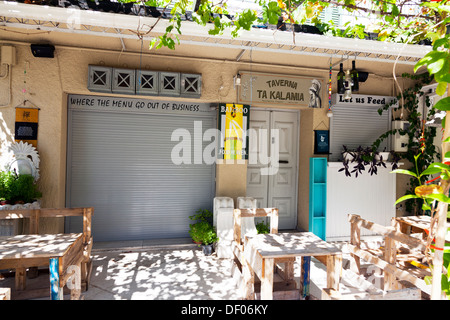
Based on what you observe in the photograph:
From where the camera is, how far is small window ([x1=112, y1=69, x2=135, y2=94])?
16.6ft

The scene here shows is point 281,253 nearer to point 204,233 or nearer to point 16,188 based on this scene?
point 204,233

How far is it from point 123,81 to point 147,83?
418 mm

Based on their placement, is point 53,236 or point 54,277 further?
point 53,236

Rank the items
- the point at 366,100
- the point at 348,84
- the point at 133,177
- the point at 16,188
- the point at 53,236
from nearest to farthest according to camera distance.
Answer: the point at 53,236 → the point at 16,188 → the point at 348,84 → the point at 133,177 → the point at 366,100

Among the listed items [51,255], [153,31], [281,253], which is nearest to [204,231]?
[281,253]

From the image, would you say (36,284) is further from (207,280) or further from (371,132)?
(371,132)

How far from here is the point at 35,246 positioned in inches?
112

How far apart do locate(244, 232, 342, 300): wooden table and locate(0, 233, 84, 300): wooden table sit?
1.90m

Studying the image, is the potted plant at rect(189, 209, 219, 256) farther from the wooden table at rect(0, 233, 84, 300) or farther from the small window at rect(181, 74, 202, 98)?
the small window at rect(181, 74, 202, 98)

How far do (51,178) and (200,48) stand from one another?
3.50m

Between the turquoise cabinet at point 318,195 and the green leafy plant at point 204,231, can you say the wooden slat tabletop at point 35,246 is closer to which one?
the green leafy plant at point 204,231

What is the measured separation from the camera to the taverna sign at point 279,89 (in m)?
5.65

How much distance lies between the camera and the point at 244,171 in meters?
5.76
